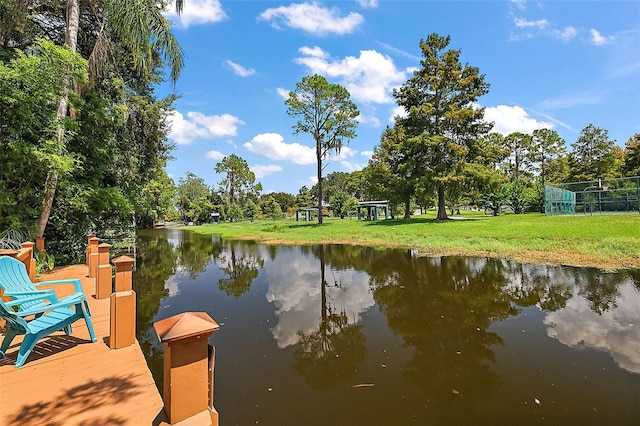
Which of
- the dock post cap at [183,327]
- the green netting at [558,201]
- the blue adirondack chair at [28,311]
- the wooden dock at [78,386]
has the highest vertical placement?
the green netting at [558,201]

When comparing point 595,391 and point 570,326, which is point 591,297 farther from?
point 595,391

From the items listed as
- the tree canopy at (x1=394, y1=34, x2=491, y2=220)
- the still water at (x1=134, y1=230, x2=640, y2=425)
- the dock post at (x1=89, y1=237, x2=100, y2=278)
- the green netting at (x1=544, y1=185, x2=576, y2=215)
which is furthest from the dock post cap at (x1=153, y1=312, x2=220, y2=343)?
the green netting at (x1=544, y1=185, x2=576, y2=215)

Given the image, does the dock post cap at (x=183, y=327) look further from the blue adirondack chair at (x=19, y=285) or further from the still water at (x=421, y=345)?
the blue adirondack chair at (x=19, y=285)

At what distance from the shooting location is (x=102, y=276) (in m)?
5.58

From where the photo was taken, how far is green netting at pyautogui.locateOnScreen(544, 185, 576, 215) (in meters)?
22.4

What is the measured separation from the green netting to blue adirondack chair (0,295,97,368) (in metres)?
28.1

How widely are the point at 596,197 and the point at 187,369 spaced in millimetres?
28764

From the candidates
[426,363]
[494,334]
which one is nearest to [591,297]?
[494,334]

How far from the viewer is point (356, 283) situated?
28.4 feet

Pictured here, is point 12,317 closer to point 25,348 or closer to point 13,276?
point 25,348

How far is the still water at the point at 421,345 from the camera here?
311cm

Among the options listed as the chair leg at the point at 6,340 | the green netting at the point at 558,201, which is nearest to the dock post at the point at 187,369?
the chair leg at the point at 6,340

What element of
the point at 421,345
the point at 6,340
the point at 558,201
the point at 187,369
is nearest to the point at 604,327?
the point at 421,345

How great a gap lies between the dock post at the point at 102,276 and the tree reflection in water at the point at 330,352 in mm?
3913
